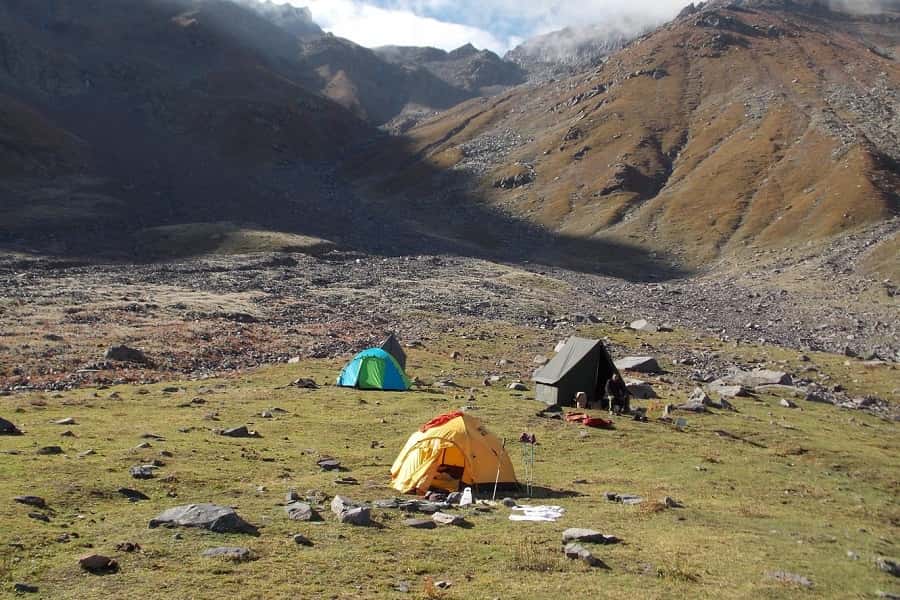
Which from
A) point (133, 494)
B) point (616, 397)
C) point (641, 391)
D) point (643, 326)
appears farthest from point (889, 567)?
point (643, 326)

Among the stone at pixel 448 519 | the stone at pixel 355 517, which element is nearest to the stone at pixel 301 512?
the stone at pixel 355 517

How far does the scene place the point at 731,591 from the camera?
1465 cm

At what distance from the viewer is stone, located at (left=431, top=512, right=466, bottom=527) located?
59.8ft

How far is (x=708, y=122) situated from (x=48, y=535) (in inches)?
7272

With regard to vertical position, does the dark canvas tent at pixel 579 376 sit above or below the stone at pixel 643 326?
below

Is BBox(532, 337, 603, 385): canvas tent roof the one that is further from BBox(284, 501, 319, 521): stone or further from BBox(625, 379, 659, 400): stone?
BBox(284, 501, 319, 521): stone

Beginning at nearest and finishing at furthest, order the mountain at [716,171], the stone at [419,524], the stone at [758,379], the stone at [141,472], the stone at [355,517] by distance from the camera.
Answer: the stone at [355,517]
the stone at [419,524]
the stone at [141,472]
the stone at [758,379]
the mountain at [716,171]

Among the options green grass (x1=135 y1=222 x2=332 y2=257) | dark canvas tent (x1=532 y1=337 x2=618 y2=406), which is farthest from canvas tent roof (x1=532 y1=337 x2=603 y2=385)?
green grass (x1=135 y1=222 x2=332 y2=257)

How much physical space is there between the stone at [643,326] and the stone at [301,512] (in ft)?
154

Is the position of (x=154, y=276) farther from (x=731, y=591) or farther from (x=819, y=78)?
(x=819, y=78)

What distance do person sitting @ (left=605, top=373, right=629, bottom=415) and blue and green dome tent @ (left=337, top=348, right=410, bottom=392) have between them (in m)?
10.2

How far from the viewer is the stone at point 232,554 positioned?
1490 centimetres

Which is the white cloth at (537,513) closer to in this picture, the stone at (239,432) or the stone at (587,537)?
the stone at (587,537)

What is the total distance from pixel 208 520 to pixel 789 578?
1190 centimetres
